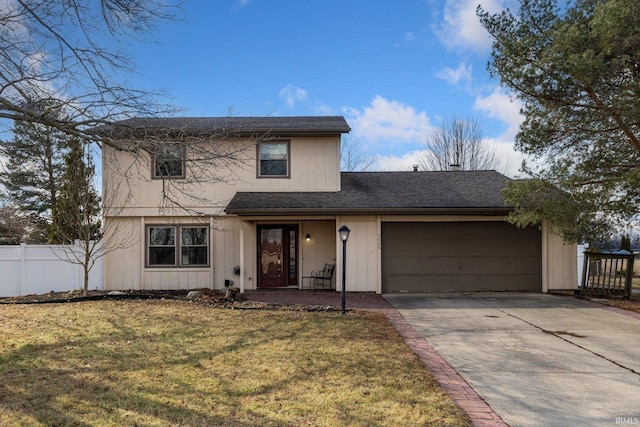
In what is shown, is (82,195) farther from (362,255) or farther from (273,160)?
(362,255)

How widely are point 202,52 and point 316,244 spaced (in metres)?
6.14

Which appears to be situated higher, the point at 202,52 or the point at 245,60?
the point at 245,60

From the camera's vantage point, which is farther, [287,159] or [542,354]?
[287,159]

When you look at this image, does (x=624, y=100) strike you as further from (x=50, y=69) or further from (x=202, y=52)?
(x=50, y=69)

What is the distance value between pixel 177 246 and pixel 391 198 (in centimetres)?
657

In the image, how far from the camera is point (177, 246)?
39.9 feet

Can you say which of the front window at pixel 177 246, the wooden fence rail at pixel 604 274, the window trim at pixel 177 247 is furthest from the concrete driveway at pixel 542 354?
the front window at pixel 177 246

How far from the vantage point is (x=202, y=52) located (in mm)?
8984

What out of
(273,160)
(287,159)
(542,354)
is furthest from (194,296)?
(542,354)

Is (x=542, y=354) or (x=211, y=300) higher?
(x=542, y=354)

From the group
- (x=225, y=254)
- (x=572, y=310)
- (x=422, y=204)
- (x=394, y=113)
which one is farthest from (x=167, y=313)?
(x=394, y=113)

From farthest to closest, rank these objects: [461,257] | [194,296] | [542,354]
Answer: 1. [461,257]
2. [194,296]
3. [542,354]

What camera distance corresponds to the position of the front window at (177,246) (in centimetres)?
1212

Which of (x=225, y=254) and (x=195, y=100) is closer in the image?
(x=195, y=100)
